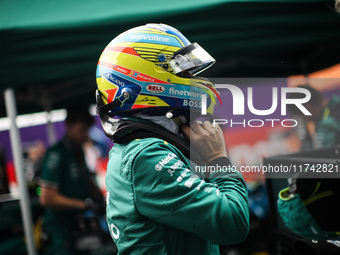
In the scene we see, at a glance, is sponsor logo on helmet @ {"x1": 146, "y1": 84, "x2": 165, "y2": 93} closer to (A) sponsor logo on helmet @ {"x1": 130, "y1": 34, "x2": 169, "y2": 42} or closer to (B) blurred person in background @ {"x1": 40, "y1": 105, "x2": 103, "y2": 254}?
(A) sponsor logo on helmet @ {"x1": 130, "y1": 34, "x2": 169, "y2": 42}

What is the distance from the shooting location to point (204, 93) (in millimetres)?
1202

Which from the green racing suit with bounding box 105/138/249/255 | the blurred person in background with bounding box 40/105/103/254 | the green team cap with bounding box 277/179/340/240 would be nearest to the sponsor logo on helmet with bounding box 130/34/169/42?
the green racing suit with bounding box 105/138/249/255

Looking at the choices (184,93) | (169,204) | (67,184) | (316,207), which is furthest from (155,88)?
(67,184)

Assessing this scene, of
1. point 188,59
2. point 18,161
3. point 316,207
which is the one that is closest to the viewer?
point 188,59

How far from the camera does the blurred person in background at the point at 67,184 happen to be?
9.15 ft

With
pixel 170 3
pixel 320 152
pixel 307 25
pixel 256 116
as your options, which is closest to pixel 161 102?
pixel 256 116

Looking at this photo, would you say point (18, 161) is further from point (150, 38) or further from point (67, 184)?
point (150, 38)

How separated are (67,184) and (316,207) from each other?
216 cm

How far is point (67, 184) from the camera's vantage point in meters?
2.91

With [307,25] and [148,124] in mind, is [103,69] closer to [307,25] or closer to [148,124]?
[148,124]

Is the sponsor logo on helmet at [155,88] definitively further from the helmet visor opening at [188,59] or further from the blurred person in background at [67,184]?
the blurred person in background at [67,184]

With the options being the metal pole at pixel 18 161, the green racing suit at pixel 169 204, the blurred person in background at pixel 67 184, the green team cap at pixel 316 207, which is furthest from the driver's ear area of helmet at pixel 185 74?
the metal pole at pixel 18 161

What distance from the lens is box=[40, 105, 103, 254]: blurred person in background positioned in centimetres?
279

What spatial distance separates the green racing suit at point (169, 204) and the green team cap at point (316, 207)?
0.45 meters
